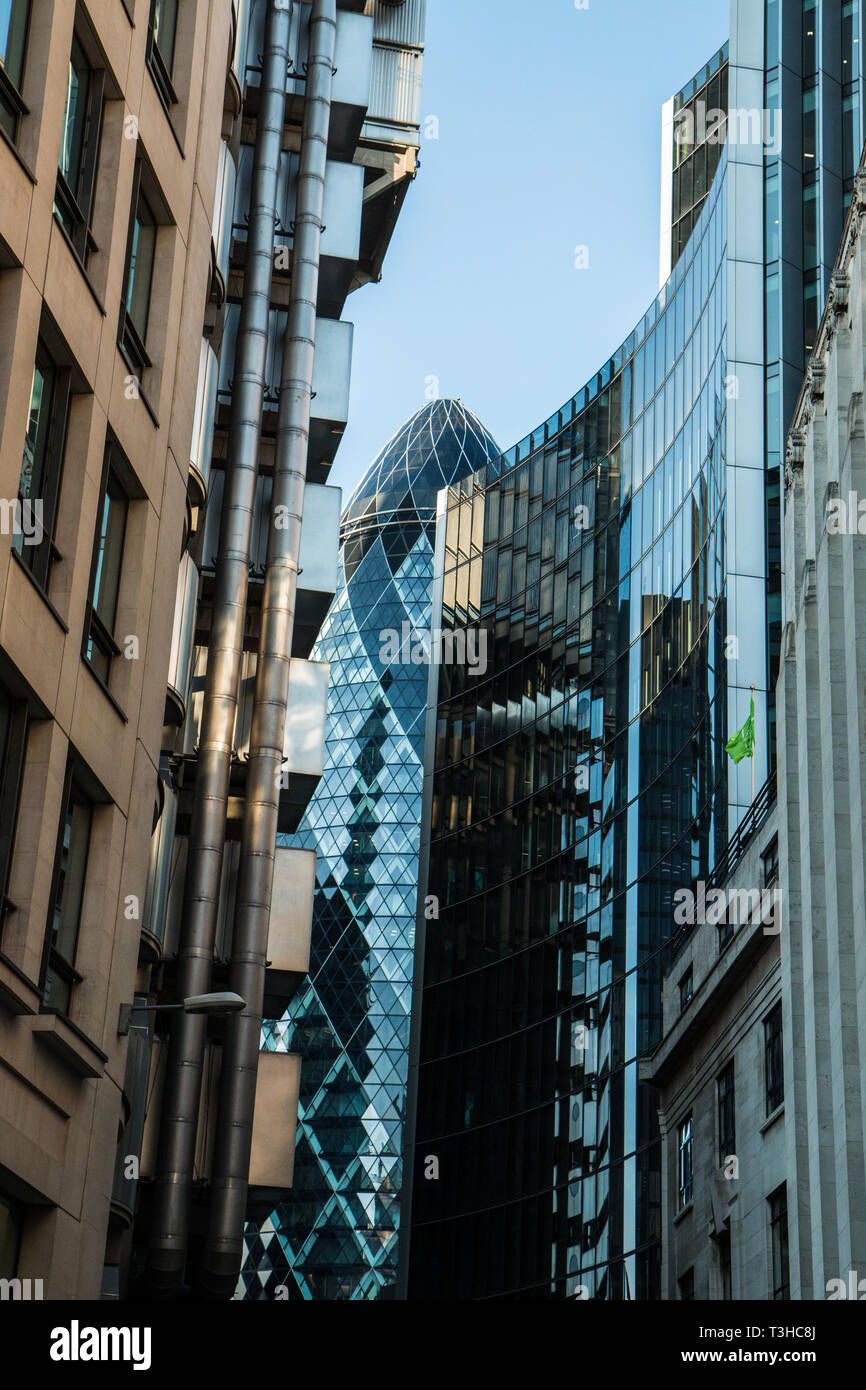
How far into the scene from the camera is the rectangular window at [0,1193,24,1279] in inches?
648

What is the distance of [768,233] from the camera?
64875 mm

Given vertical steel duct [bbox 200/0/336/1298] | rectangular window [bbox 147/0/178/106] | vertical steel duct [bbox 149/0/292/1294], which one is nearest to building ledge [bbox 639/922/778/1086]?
vertical steel duct [bbox 200/0/336/1298]

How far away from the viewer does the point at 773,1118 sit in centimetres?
3456

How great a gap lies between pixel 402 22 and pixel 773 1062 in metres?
24.6

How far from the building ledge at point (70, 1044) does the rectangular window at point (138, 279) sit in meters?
7.62

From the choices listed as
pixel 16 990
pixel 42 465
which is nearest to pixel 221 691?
pixel 42 465

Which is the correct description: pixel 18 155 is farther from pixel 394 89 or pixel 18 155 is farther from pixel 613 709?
pixel 613 709

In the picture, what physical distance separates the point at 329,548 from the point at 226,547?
429cm

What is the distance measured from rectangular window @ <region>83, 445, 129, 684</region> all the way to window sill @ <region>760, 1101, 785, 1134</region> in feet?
61.4

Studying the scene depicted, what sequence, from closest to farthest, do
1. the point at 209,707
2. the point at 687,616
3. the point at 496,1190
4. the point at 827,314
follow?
the point at 209,707, the point at 827,314, the point at 687,616, the point at 496,1190

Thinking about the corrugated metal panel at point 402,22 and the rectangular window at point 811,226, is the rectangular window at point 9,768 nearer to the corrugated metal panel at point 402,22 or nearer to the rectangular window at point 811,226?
the corrugated metal panel at point 402,22

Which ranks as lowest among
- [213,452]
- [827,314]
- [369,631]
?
[213,452]
